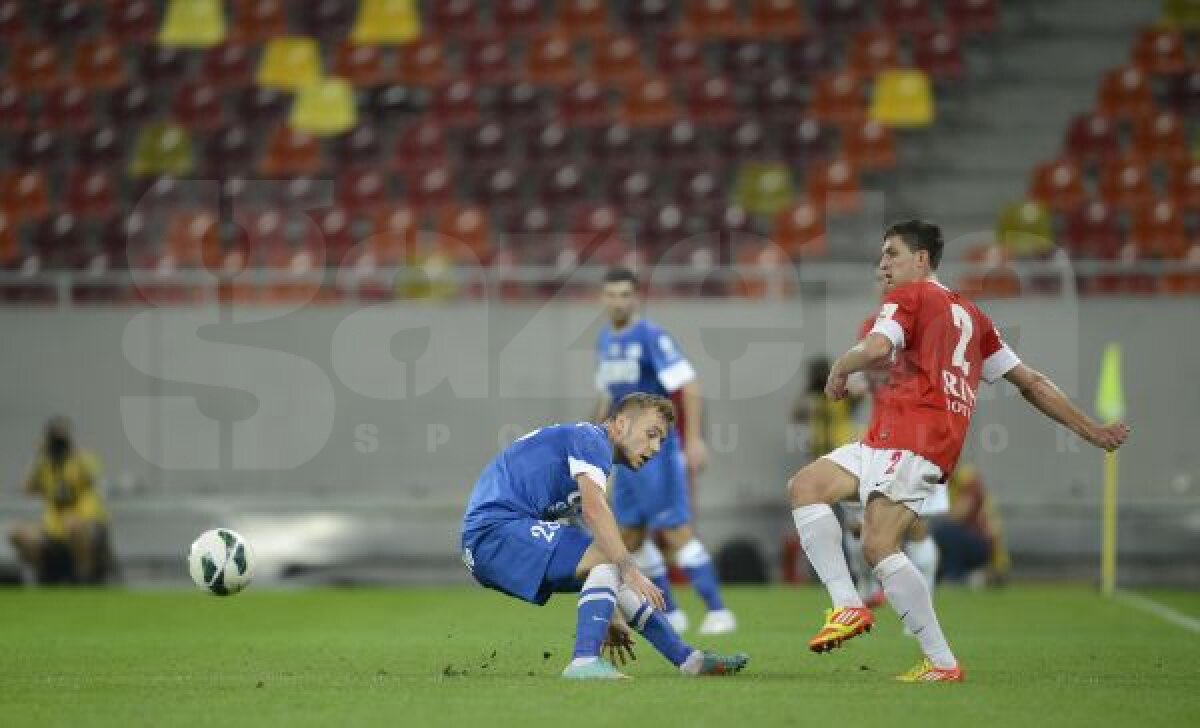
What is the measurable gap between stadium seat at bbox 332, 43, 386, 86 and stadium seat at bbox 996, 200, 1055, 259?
760 centimetres

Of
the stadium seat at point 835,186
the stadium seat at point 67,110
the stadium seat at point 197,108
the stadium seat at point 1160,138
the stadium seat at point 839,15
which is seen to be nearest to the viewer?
the stadium seat at point 835,186

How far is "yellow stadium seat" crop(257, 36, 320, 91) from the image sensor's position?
23922 mm

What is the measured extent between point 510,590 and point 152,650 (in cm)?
308

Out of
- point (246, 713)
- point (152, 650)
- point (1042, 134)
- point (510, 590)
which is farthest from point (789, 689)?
Result: point (1042, 134)

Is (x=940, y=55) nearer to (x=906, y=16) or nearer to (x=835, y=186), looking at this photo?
(x=906, y=16)

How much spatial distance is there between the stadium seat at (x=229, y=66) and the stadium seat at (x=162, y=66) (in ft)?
0.96

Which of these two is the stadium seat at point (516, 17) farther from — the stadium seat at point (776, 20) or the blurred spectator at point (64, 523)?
the blurred spectator at point (64, 523)

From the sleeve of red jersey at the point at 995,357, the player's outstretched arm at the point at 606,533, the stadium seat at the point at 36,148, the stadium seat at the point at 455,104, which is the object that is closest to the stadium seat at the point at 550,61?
the stadium seat at the point at 455,104

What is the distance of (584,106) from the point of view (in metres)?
22.8

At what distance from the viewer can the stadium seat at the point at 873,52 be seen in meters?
23.2

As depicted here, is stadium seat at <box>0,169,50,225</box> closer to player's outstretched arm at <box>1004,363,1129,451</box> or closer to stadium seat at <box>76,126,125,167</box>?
stadium seat at <box>76,126,125,167</box>

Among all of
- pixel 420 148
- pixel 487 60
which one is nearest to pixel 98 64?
pixel 420 148

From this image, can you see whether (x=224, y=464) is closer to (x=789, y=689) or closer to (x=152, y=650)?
(x=152, y=650)

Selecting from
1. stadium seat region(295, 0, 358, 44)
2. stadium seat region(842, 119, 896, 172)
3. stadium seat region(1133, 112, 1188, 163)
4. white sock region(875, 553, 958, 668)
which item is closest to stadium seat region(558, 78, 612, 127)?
stadium seat region(842, 119, 896, 172)
